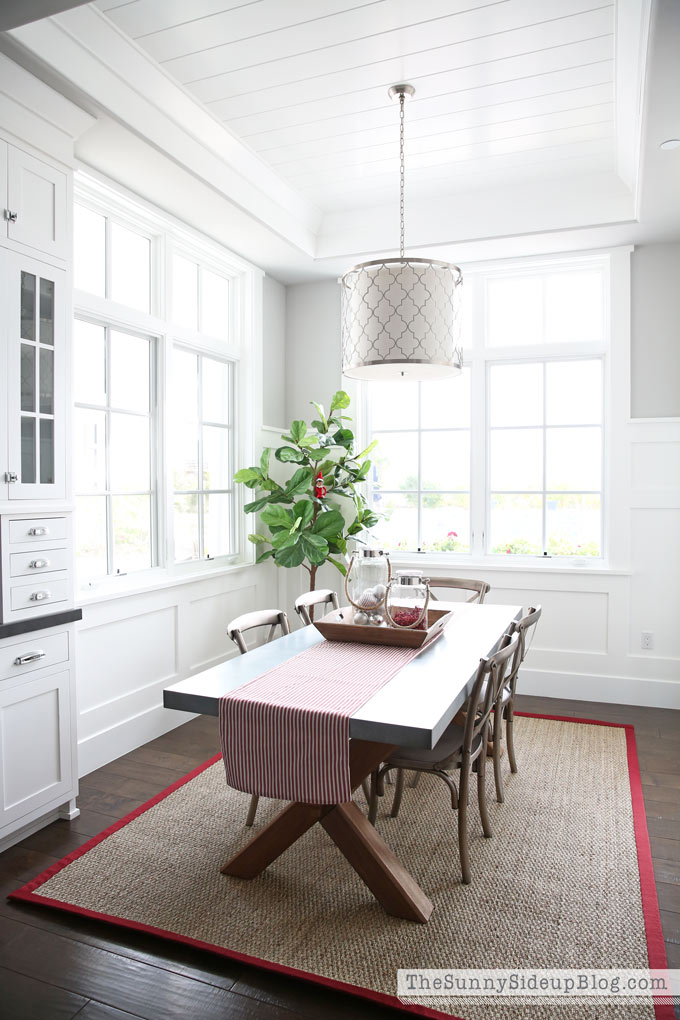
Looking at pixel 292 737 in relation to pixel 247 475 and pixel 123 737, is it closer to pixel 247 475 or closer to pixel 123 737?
pixel 123 737

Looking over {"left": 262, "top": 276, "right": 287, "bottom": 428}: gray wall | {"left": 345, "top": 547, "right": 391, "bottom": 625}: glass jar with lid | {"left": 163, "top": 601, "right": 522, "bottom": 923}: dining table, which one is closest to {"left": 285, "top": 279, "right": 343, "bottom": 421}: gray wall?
{"left": 262, "top": 276, "right": 287, "bottom": 428}: gray wall

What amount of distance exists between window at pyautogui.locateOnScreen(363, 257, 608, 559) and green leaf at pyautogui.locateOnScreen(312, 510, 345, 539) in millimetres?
587

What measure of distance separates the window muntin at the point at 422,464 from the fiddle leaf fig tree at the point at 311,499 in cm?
29

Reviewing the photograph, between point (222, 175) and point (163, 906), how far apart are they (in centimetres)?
313

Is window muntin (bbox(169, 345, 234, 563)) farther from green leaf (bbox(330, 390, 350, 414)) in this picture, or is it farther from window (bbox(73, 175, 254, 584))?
green leaf (bbox(330, 390, 350, 414))

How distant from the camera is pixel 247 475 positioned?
14.2 ft

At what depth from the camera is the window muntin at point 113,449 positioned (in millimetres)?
3275

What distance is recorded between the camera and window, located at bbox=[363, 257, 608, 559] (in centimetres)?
445

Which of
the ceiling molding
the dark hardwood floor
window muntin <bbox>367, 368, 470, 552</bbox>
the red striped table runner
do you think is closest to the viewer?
the dark hardwood floor

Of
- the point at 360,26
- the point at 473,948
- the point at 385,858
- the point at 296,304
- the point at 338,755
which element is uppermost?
the point at 360,26

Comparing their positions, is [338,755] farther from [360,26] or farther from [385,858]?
[360,26]

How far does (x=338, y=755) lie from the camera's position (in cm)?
191

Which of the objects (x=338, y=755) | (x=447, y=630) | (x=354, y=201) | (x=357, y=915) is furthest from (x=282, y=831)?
(x=354, y=201)

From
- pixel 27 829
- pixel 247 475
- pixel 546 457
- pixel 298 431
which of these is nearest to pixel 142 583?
pixel 247 475
